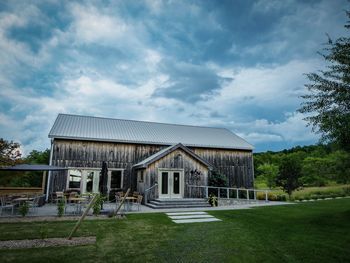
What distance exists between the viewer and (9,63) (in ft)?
52.8

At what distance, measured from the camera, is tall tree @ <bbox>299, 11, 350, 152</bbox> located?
8.76m

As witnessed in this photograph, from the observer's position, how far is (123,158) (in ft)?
65.3

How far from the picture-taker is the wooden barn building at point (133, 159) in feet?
59.2

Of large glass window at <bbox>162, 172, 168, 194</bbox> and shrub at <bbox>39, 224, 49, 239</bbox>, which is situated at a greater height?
large glass window at <bbox>162, 172, 168, 194</bbox>

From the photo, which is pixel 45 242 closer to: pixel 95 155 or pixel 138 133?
pixel 95 155

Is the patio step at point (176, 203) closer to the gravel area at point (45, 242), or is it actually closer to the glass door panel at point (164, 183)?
the glass door panel at point (164, 183)

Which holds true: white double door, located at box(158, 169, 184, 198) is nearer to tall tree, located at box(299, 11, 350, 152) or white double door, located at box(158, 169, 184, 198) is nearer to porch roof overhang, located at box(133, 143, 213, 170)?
porch roof overhang, located at box(133, 143, 213, 170)

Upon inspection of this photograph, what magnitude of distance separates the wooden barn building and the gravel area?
9.84 meters

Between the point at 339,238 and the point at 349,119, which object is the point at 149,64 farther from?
the point at 339,238

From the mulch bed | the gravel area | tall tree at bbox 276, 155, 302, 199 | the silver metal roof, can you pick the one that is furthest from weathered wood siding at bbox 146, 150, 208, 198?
the gravel area

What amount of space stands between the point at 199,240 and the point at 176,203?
28.7 feet

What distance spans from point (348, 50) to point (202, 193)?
13269mm

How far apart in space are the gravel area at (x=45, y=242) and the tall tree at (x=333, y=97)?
8871 millimetres

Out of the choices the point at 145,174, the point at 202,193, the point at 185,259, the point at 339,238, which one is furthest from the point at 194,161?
the point at 185,259
